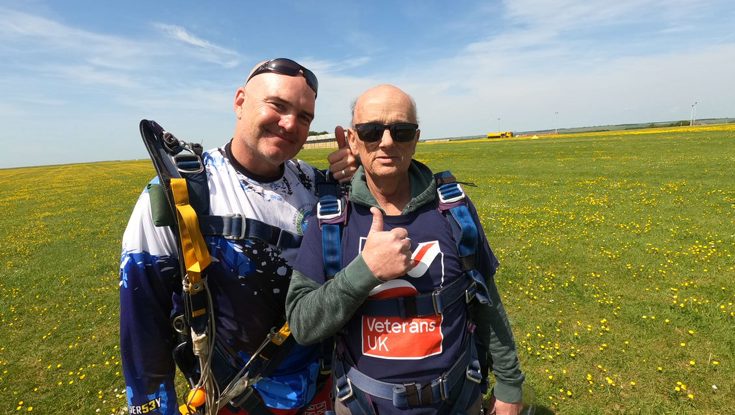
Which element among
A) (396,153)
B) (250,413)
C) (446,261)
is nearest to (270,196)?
(396,153)

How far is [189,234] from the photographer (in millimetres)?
2127

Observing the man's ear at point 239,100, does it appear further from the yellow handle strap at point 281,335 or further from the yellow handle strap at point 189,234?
the yellow handle strap at point 281,335

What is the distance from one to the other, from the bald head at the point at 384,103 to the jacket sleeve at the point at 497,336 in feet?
2.60

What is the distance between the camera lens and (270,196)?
261 centimetres

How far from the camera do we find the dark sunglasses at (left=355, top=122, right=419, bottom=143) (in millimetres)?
2377

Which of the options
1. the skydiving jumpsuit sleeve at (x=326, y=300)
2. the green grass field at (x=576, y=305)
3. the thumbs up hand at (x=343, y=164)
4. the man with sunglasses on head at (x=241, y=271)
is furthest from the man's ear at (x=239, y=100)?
the green grass field at (x=576, y=305)

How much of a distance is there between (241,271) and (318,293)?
0.67 meters

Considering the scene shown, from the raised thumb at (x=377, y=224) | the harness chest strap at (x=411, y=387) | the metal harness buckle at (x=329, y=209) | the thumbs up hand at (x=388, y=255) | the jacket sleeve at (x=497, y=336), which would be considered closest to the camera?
the thumbs up hand at (x=388, y=255)

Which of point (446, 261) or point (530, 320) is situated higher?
point (446, 261)

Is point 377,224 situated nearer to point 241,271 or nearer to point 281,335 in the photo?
point 241,271

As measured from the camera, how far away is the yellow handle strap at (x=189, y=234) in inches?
83.5

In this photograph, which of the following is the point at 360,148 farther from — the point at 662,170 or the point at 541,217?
the point at 662,170

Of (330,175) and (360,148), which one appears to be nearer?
(360,148)

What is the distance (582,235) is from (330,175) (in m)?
11.4
